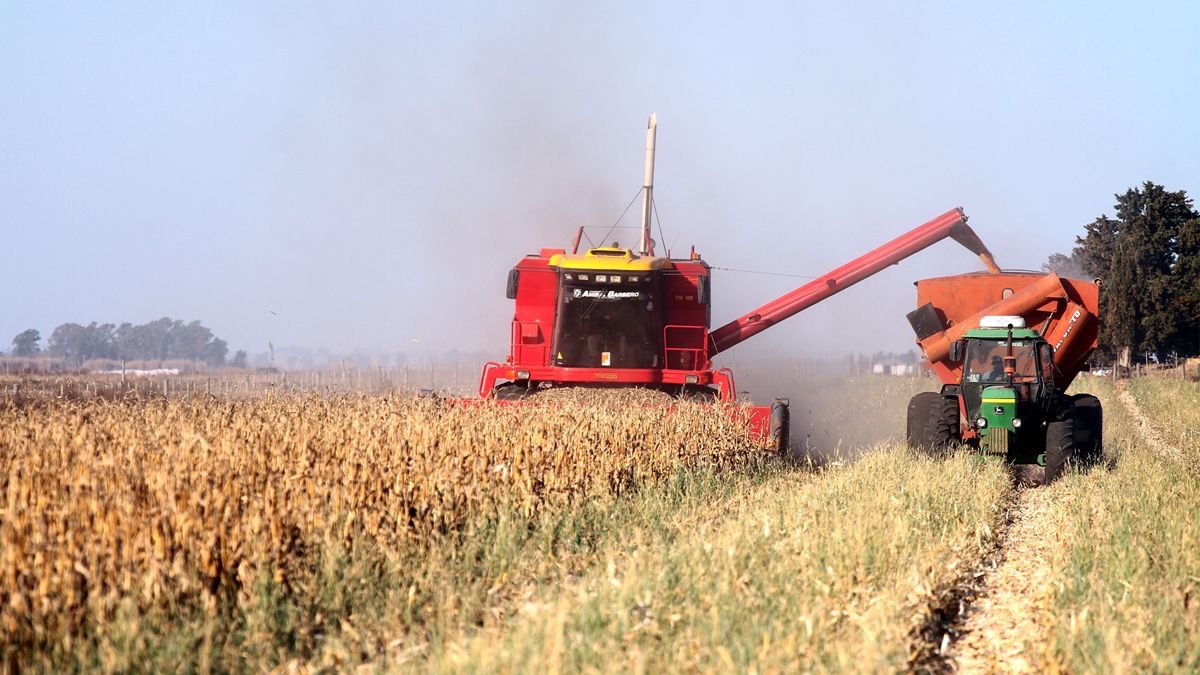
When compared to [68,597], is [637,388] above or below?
above

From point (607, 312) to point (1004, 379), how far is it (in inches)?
205

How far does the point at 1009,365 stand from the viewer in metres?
15.3

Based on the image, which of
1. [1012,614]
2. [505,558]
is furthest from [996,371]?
[505,558]

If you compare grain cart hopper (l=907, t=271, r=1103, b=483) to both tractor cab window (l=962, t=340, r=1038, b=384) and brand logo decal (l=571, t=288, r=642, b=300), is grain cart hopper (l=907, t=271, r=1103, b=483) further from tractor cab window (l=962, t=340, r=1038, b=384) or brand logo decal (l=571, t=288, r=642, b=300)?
brand logo decal (l=571, t=288, r=642, b=300)

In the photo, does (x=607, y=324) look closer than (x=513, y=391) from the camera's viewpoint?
No

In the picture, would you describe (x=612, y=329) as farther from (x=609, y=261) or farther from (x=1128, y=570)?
(x=1128, y=570)

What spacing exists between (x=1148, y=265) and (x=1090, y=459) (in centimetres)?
4114

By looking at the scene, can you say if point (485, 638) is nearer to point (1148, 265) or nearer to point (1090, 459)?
point (1090, 459)

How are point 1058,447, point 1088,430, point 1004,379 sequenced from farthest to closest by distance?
1. point 1004,379
2. point 1088,430
3. point 1058,447

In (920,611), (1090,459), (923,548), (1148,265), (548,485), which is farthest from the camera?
(1148,265)

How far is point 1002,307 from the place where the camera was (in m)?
16.4

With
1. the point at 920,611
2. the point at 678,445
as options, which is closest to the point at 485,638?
the point at 920,611

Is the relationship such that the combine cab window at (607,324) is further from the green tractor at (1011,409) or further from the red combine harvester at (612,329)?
the green tractor at (1011,409)

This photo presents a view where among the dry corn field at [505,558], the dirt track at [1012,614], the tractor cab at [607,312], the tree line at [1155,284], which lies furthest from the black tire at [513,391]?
the tree line at [1155,284]
